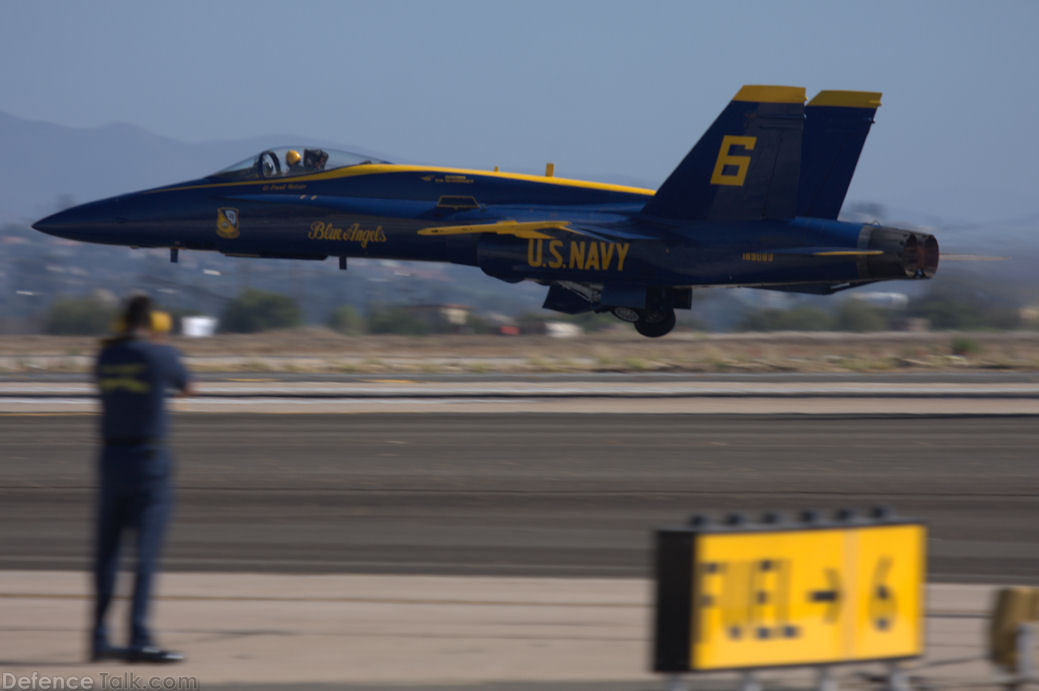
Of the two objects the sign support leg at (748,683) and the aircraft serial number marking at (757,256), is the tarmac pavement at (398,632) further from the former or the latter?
the aircraft serial number marking at (757,256)

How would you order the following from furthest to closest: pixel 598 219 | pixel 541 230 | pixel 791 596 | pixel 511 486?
pixel 598 219, pixel 541 230, pixel 511 486, pixel 791 596

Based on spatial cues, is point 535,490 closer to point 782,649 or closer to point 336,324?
point 782,649

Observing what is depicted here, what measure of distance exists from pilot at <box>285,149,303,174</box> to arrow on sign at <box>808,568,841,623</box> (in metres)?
23.0

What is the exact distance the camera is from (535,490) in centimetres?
1213

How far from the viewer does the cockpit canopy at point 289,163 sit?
26.9 meters

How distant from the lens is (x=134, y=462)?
596 cm

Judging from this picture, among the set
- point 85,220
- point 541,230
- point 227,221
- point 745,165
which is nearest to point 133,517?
point 541,230

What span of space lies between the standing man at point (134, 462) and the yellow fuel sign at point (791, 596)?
2598mm

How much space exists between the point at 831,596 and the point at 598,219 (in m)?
20.5

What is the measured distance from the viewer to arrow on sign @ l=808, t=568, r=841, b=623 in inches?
209

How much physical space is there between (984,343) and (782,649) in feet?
155

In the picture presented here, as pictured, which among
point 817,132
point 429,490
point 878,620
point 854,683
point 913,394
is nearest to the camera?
point 878,620

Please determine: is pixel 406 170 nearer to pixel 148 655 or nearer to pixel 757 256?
pixel 757 256

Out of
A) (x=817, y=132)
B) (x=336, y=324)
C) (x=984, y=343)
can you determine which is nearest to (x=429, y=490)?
(x=817, y=132)
